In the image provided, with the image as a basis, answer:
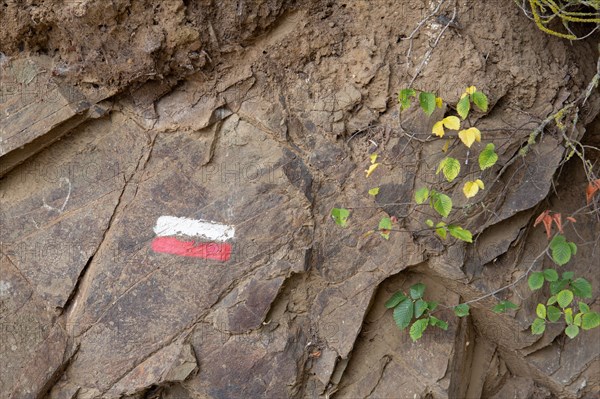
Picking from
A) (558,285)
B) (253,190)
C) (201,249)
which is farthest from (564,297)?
(201,249)

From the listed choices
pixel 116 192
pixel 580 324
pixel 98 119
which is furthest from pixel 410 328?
pixel 98 119

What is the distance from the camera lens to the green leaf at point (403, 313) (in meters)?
2.91

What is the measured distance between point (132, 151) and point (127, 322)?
789mm

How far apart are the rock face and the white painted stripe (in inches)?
0.9

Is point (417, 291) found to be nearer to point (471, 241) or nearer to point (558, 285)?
point (471, 241)

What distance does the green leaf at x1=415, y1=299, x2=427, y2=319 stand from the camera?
9.51ft

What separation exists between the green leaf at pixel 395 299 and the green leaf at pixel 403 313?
0.07ft

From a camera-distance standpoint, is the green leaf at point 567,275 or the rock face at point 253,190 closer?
the rock face at point 253,190

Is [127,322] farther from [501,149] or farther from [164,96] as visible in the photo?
[501,149]

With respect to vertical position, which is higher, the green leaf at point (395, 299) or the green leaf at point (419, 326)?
the green leaf at point (395, 299)

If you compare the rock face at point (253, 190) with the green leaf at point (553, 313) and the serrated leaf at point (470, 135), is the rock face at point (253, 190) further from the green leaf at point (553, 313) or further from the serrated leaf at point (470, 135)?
the serrated leaf at point (470, 135)

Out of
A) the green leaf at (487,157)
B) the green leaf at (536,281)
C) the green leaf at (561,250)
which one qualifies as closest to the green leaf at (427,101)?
the green leaf at (487,157)

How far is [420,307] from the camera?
2.91 metres

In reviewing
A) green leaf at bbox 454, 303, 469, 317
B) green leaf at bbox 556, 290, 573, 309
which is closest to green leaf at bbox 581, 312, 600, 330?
green leaf at bbox 556, 290, 573, 309
